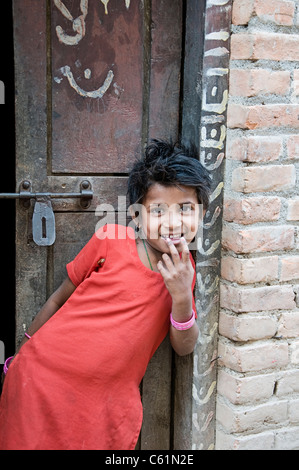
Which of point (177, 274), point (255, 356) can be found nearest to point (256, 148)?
point (177, 274)

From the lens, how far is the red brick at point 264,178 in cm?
160

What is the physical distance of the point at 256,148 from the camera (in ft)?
5.24

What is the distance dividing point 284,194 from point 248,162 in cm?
19

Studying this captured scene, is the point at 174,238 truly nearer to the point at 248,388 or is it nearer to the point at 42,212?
the point at 42,212

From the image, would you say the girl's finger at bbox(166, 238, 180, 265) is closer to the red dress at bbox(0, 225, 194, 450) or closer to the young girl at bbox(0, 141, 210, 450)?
the young girl at bbox(0, 141, 210, 450)

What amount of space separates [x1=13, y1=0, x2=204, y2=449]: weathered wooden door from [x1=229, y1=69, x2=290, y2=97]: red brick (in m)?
0.26

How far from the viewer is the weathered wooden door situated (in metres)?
1.61

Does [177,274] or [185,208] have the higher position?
[185,208]

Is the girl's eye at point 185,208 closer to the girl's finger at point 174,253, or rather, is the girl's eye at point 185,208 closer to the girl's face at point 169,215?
the girl's face at point 169,215

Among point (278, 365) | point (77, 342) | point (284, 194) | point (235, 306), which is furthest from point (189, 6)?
point (278, 365)

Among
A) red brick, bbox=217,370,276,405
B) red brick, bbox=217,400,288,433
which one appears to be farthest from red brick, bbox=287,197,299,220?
red brick, bbox=217,400,288,433

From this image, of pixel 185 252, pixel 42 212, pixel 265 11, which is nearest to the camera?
pixel 185 252

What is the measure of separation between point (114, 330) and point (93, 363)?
0.40 feet

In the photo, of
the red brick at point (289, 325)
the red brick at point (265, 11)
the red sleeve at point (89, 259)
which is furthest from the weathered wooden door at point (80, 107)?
the red brick at point (289, 325)
